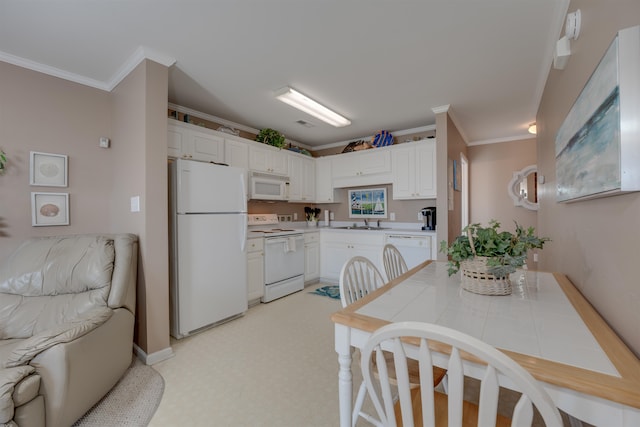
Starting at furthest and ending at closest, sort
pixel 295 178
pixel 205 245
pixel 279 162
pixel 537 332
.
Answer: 1. pixel 295 178
2. pixel 279 162
3. pixel 205 245
4. pixel 537 332

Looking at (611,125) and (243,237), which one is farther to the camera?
(243,237)

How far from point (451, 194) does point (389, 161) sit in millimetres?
1002

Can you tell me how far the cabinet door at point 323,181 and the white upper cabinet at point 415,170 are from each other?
1.16 metres

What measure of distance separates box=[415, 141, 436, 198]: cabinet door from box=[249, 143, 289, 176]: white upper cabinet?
1956 millimetres

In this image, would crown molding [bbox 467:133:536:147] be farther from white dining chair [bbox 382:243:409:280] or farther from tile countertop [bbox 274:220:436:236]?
white dining chair [bbox 382:243:409:280]

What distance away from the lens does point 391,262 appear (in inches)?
83.7

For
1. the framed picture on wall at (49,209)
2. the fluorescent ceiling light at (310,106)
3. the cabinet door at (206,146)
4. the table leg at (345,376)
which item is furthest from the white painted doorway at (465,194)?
the framed picture on wall at (49,209)

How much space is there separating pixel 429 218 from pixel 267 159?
8.20 feet

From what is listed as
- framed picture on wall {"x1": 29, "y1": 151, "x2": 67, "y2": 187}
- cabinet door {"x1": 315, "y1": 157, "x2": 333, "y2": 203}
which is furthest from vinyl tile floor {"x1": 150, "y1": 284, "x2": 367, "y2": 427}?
cabinet door {"x1": 315, "y1": 157, "x2": 333, "y2": 203}

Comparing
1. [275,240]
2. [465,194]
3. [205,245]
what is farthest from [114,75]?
[465,194]

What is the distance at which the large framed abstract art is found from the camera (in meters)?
0.84

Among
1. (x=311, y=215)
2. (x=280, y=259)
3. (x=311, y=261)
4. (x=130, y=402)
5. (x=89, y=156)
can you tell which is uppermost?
(x=89, y=156)

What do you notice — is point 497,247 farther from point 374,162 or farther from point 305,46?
point 374,162

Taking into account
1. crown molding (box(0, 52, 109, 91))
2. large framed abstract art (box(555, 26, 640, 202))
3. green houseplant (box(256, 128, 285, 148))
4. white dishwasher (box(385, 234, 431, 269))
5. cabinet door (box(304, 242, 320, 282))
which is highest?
crown molding (box(0, 52, 109, 91))
